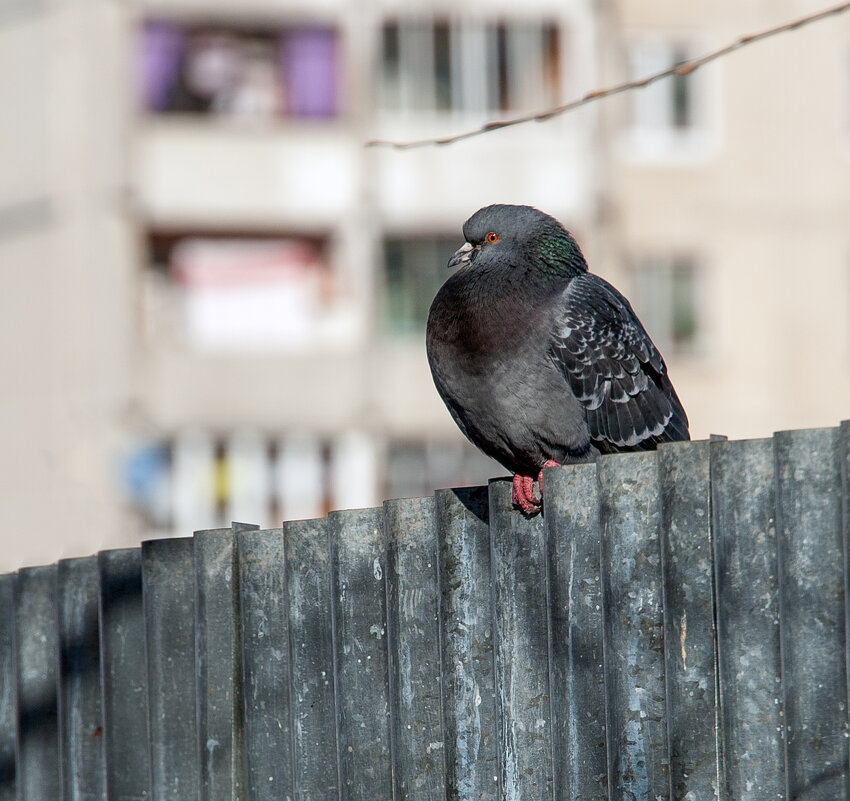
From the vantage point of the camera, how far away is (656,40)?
29.0 metres

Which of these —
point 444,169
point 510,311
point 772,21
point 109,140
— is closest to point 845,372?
point 772,21

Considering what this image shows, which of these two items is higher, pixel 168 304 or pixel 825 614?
pixel 168 304

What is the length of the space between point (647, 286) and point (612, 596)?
25.2m

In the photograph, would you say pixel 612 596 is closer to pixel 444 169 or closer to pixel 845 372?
pixel 444 169

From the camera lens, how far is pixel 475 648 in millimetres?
4613

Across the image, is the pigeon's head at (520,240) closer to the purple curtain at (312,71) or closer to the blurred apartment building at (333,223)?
the blurred apartment building at (333,223)

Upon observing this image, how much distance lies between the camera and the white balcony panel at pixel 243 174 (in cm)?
2583

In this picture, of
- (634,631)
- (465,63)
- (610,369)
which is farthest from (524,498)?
(465,63)

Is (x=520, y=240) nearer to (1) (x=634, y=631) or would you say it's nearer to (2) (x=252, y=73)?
(1) (x=634, y=631)

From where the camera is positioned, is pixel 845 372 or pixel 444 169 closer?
pixel 444 169

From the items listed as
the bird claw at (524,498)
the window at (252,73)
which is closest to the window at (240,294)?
the window at (252,73)

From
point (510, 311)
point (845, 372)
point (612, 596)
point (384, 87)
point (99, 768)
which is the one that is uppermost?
point (384, 87)

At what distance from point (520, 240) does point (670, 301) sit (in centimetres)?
2359

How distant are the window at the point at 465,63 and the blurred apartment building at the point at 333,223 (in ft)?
0.16
